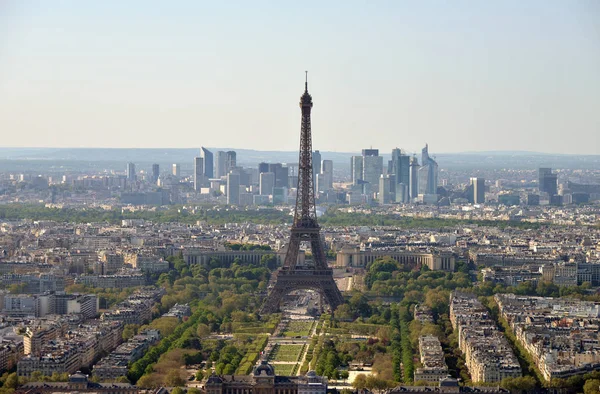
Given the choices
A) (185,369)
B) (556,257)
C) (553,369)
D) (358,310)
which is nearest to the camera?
(553,369)

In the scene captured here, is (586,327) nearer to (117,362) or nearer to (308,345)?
(308,345)

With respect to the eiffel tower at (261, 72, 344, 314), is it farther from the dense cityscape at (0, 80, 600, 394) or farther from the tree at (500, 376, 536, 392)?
the tree at (500, 376, 536, 392)

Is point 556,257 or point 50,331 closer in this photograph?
point 50,331

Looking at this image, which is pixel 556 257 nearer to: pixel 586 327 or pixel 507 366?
pixel 586 327

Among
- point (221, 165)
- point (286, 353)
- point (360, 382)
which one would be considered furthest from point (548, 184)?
point (360, 382)

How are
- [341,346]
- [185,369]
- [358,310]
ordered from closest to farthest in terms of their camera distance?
[185,369] → [341,346] → [358,310]

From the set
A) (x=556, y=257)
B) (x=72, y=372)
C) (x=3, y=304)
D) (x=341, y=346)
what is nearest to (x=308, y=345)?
(x=341, y=346)
